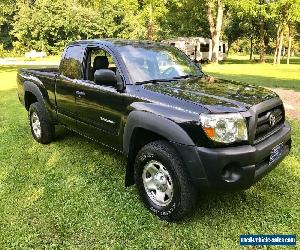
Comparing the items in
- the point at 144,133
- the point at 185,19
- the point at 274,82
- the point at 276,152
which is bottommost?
the point at 274,82

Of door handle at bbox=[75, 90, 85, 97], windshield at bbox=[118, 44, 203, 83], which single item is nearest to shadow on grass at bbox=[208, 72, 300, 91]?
windshield at bbox=[118, 44, 203, 83]

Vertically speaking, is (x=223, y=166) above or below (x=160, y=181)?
above

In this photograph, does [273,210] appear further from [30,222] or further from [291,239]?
[30,222]

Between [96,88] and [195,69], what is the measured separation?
159cm

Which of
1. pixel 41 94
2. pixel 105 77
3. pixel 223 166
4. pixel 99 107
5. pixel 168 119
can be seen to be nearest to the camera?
pixel 223 166

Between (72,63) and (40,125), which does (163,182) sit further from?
(40,125)

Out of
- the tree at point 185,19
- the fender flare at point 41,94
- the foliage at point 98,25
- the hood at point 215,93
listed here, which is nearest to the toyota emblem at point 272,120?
the hood at point 215,93

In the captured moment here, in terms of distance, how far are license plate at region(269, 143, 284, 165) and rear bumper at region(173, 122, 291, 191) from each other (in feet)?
1.08

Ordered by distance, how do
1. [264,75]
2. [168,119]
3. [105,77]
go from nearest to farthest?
[168,119] < [105,77] < [264,75]

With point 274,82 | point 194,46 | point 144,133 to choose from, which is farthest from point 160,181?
point 194,46

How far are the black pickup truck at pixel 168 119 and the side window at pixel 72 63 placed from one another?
0.06ft

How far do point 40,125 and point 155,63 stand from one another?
2743mm

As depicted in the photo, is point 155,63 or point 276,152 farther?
point 155,63

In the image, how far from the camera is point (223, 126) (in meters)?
3.74
